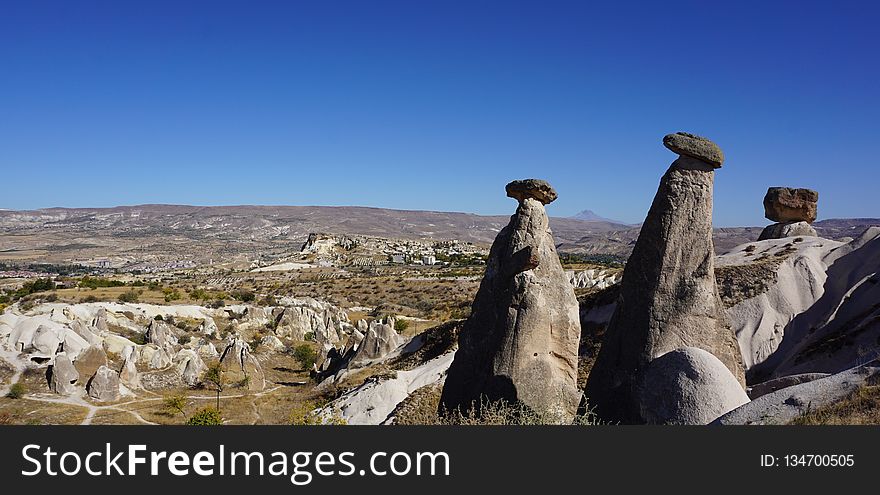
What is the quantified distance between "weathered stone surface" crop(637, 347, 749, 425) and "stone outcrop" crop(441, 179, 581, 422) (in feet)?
5.92

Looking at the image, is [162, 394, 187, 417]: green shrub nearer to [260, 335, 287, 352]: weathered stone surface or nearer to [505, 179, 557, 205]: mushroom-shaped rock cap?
[260, 335, 287, 352]: weathered stone surface

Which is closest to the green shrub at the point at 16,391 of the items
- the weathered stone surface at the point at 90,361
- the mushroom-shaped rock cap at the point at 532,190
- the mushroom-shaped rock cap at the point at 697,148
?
the weathered stone surface at the point at 90,361

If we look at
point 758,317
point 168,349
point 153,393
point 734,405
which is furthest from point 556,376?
point 168,349

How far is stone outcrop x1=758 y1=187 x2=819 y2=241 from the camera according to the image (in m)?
24.4

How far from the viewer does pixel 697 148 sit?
9164 millimetres

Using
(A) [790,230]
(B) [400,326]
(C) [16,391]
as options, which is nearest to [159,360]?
(C) [16,391]

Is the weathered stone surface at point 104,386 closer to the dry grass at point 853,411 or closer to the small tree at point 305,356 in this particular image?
the small tree at point 305,356

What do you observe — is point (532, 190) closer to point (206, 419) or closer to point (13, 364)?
point (206, 419)

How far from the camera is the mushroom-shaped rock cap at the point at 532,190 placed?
10820 mm

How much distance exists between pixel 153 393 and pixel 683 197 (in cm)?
2318

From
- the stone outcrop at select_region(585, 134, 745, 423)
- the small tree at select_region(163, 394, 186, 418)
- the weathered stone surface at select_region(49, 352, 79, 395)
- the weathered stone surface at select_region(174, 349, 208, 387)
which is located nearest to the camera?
the stone outcrop at select_region(585, 134, 745, 423)

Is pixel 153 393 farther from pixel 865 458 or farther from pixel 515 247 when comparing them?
pixel 865 458

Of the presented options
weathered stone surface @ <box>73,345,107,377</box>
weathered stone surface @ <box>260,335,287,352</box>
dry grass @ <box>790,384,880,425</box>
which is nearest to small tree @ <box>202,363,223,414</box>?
weathered stone surface @ <box>73,345,107,377</box>

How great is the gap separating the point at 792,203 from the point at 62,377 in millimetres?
30591
